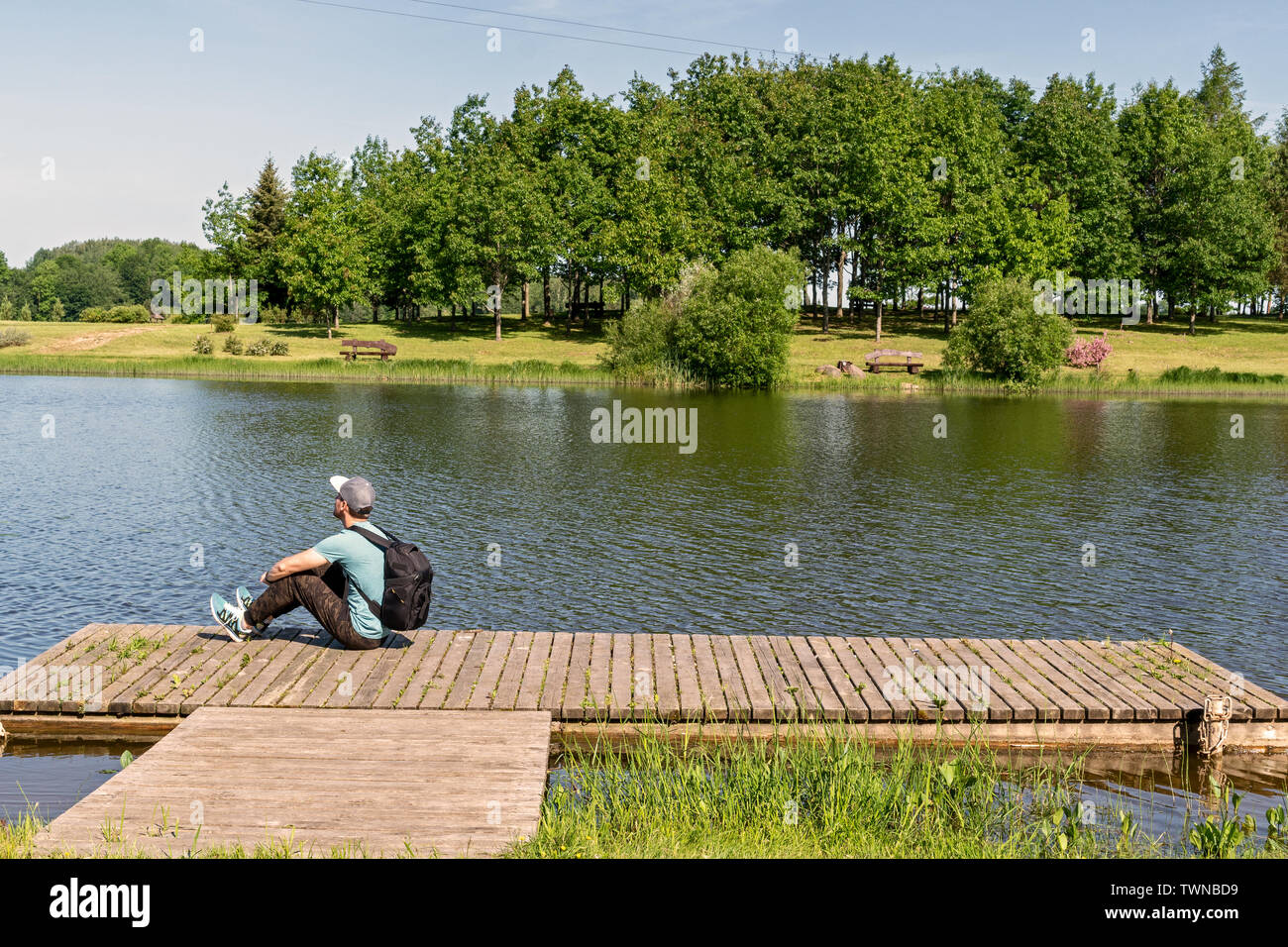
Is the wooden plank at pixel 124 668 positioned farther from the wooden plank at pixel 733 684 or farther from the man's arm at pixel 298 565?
the wooden plank at pixel 733 684

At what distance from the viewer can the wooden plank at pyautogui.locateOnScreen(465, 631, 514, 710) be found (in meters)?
10.8

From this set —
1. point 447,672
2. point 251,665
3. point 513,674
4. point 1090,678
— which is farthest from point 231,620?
point 1090,678

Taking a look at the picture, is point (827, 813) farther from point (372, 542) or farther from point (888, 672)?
point (372, 542)

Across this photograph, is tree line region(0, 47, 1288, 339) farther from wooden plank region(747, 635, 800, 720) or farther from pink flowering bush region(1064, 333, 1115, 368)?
wooden plank region(747, 635, 800, 720)

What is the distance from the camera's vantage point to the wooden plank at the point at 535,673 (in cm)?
1092

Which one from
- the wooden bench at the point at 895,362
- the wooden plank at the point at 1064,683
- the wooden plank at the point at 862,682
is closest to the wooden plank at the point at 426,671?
the wooden plank at the point at 862,682

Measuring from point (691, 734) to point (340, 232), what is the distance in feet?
283

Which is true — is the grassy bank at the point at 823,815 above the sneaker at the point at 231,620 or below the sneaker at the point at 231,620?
below

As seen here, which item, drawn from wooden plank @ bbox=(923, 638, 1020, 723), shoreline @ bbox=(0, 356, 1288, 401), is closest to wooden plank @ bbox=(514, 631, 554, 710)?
wooden plank @ bbox=(923, 638, 1020, 723)

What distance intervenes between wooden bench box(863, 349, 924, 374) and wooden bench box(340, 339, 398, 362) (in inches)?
1298

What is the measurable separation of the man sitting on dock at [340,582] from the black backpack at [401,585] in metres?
0.08

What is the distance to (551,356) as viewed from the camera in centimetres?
7662

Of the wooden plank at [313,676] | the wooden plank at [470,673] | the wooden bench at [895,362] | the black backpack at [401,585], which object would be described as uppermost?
the wooden bench at [895,362]
